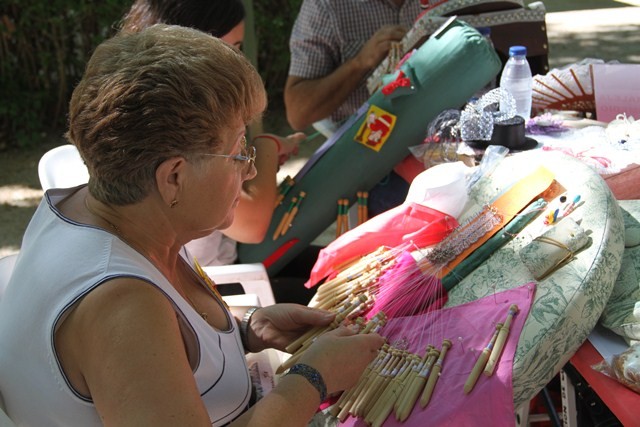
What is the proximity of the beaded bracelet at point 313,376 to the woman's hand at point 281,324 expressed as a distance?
0.32 meters

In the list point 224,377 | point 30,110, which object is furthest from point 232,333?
point 30,110

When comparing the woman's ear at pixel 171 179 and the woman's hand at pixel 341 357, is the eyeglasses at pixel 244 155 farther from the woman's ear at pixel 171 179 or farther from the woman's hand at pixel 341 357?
the woman's hand at pixel 341 357

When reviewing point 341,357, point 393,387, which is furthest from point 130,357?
point 393,387

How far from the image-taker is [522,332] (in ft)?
4.94

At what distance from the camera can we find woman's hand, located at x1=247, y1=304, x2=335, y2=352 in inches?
70.2

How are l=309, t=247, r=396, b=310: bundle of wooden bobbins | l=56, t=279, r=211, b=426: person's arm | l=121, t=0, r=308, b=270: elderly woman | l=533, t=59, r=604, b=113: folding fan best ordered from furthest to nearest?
1. l=533, t=59, r=604, b=113: folding fan
2. l=121, t=0, r=308, b=270: elderly woman
3. l=309, t=247, r=396, b=310: bundle of wooden bobbins
4. l=56, t=279, r=211, b=426: person's arm

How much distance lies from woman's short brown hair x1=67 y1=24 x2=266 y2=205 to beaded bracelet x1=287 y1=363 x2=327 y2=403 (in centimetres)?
44

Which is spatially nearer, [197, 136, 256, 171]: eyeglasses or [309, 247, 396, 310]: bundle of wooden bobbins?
[197, 136, 256, 171]: eyeglasses

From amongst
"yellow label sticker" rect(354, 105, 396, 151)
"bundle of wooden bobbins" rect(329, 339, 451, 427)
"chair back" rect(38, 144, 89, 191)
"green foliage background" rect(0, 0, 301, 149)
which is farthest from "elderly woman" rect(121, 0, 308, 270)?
"green foliage background" rect(0, 0, 301, 149)

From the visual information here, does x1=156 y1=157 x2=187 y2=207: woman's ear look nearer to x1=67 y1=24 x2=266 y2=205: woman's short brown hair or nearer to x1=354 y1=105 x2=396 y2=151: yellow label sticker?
x1=67 y1=24 x2=266 y2=205: woman's short brown hair

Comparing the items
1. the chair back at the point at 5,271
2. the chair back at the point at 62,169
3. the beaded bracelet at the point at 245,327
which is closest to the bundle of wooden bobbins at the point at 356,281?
the beaded bracelet at the point at 245,327

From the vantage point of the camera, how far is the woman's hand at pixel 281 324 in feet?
5.85

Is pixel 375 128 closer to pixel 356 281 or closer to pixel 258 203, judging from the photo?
pixel 258 203

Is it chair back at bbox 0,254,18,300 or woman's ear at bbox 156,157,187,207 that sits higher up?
woman's ear at bbox 156,157,187,207
